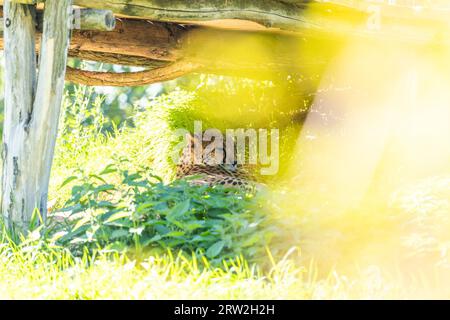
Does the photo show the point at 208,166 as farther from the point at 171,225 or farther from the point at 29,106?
the point at 171,225

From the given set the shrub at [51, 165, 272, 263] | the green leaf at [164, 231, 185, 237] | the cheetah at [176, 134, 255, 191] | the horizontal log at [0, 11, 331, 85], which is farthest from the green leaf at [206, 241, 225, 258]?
the horizontal log at [0, 11, 331, 85]

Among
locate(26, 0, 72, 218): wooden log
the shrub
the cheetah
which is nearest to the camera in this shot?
the shrub

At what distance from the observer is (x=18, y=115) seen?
550 cm

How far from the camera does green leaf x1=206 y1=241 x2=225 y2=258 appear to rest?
4555 millimetres

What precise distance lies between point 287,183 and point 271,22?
1.97 m

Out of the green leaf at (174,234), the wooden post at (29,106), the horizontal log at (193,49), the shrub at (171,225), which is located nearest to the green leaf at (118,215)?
the shrub at (171,225)

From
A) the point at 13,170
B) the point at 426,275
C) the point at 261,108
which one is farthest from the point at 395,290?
the point at 261,108

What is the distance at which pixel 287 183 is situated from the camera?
8086mm

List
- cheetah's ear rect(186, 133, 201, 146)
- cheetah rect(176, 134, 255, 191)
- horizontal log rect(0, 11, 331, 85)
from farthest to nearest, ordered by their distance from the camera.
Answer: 1. cheetah's ear rect(186, 133, 201, 146)
2. cheetah rect(176, 134, 255, 191)
3. horizontal log rect(0, 11, 331, 85)

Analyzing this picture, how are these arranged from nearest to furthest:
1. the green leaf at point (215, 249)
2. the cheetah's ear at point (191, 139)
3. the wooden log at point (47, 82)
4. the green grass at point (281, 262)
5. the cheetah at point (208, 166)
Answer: the green grass at point (281, 262)
the green leaf at point (215, 249)
the wooden log at point (47, 82)
the cheetah at point (208, 166)
the cheetah's ear at point (191, 139)

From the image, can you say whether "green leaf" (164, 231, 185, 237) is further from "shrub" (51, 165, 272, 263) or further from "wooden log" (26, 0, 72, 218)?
"wooden log" (26, 0, 72, 218)

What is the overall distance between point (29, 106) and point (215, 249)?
175 cm

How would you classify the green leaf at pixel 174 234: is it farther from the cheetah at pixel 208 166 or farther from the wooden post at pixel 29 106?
the cheetah at pixel 208 166

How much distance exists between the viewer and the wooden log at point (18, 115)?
5457mm
